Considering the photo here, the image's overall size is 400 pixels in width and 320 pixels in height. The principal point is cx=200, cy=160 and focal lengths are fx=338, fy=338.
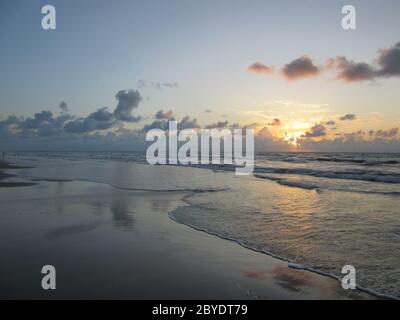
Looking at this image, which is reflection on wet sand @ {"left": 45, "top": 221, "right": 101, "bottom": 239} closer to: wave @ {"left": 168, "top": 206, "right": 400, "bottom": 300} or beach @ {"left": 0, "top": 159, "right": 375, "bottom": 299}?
beach @ {"left": 0, "top": 159, "right": 375, "bottom": 299}

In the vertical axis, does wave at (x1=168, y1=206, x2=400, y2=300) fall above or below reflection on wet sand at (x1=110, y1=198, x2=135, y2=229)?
below

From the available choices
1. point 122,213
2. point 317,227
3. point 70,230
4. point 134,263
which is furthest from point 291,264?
point 122,213

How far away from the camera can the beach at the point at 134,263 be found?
17.5ft

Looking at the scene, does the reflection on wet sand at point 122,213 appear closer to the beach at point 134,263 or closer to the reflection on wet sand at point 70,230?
the beach at point 134,263

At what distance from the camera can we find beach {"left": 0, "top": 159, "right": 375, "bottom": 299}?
5324mm

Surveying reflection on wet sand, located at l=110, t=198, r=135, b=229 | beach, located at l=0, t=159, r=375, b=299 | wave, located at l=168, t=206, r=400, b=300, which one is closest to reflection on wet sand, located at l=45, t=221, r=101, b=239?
beach, located at l=0, t=159, r=375, b=299

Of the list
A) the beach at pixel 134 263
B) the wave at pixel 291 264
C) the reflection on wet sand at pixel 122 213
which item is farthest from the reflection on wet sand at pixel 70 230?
the wave at pixel 291 264

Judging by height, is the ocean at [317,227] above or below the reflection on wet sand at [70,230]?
below

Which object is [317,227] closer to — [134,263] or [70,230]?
[134,263]

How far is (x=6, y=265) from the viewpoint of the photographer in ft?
20.4

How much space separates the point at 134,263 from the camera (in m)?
6.58

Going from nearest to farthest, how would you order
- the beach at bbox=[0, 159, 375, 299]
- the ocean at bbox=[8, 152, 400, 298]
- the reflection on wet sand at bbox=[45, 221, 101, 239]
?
1. the beach at bbox=[0, 159, 375, 299]
2. the ocean at bbox=[8, 152, 400, 298]
3. the reflection on wet sand at bbox=[45, 221, 101, 239]
